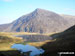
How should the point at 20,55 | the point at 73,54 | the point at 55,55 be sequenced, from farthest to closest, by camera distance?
the point at 20,55, the point at 55,55, the point at 73,54

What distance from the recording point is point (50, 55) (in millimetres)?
66000

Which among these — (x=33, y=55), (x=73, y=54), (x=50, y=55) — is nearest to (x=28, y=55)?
(x=33, y=55)

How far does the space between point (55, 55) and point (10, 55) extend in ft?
81.7

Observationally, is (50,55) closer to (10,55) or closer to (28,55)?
(28,55)

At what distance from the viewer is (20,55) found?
228 feet

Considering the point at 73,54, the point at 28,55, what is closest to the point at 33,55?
the point at 28,55

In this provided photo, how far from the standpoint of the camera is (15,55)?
2751 inches

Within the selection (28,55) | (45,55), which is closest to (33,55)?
(28,55)

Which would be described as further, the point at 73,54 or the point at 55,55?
the point at 55,55

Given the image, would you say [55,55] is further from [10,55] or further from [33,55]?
[10,55]

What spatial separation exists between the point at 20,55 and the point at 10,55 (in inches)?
219

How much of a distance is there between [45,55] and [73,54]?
1626 centimetres

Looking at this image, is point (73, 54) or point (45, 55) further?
point (45, 55)

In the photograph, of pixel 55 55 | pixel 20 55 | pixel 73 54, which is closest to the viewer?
pixel 73 54
